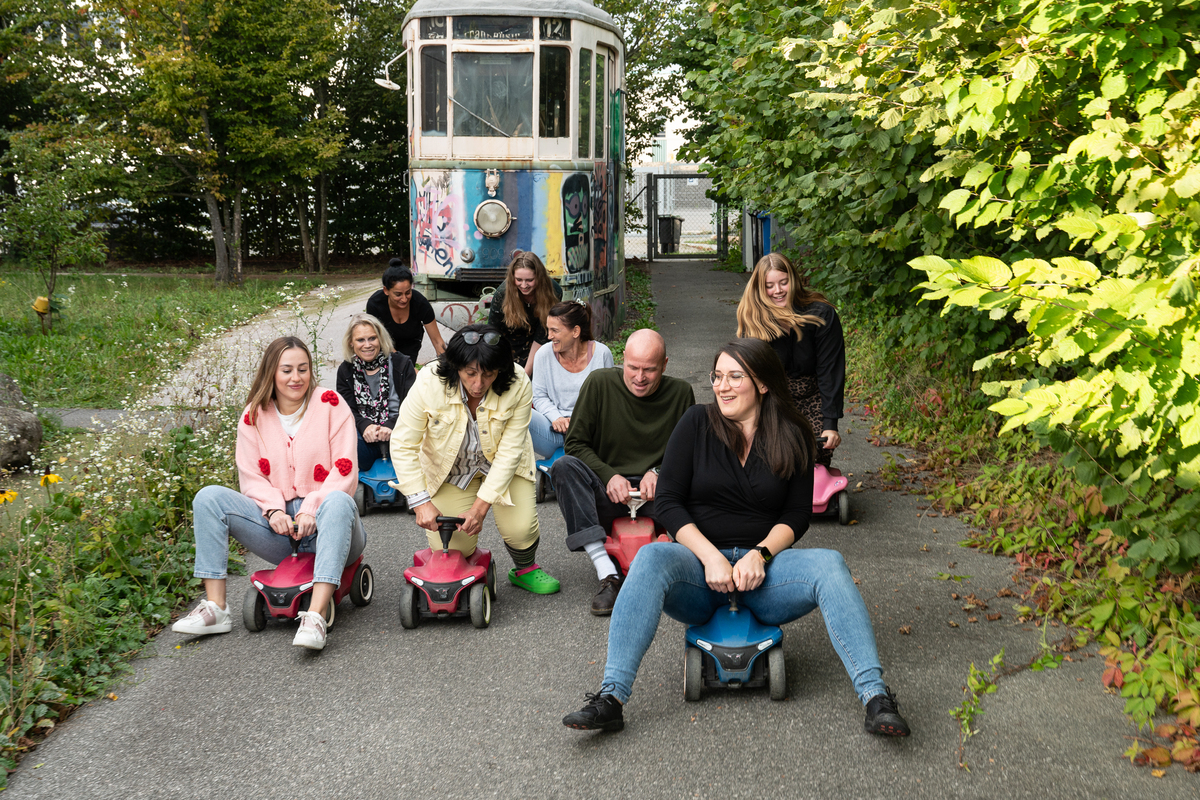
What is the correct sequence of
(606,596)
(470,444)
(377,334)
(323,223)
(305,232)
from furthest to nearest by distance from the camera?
(323,223)
(305,232)
(377,334)
(470,444)
(606,596)

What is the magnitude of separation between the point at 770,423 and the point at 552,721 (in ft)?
4.93

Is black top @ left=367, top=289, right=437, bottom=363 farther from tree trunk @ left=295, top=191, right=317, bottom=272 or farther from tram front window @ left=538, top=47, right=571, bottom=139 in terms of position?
tree trunk @ left=295, top=191, right=317, bottom=272

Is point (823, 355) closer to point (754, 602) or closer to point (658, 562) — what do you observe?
point (754, 602)

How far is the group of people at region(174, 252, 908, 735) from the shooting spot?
3979 millimetres

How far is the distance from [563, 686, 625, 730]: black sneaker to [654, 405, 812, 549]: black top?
0.78 m

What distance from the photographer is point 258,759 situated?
3.76 m

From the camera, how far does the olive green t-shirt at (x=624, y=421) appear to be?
542 cm

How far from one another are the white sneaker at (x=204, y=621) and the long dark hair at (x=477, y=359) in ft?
5.09

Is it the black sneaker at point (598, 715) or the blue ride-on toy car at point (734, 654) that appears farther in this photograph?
the blue ride-on toy car at point (734, 654)

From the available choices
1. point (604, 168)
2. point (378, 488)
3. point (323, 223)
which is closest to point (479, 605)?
point (378, 488)

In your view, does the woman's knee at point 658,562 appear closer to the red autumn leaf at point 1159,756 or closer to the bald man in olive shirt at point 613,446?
the bald man in olive shirt at point 613,446

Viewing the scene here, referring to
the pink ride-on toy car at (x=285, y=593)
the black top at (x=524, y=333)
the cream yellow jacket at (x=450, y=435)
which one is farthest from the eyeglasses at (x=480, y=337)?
the black top at (x=524, y=333)

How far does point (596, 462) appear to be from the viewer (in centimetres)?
531

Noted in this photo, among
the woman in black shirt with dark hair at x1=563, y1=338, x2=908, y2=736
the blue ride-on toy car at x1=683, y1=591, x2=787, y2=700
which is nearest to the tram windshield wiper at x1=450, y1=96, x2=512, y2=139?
the woman in black shirt with dark hair at x1=563, y1=338, x2=908, y2=736
